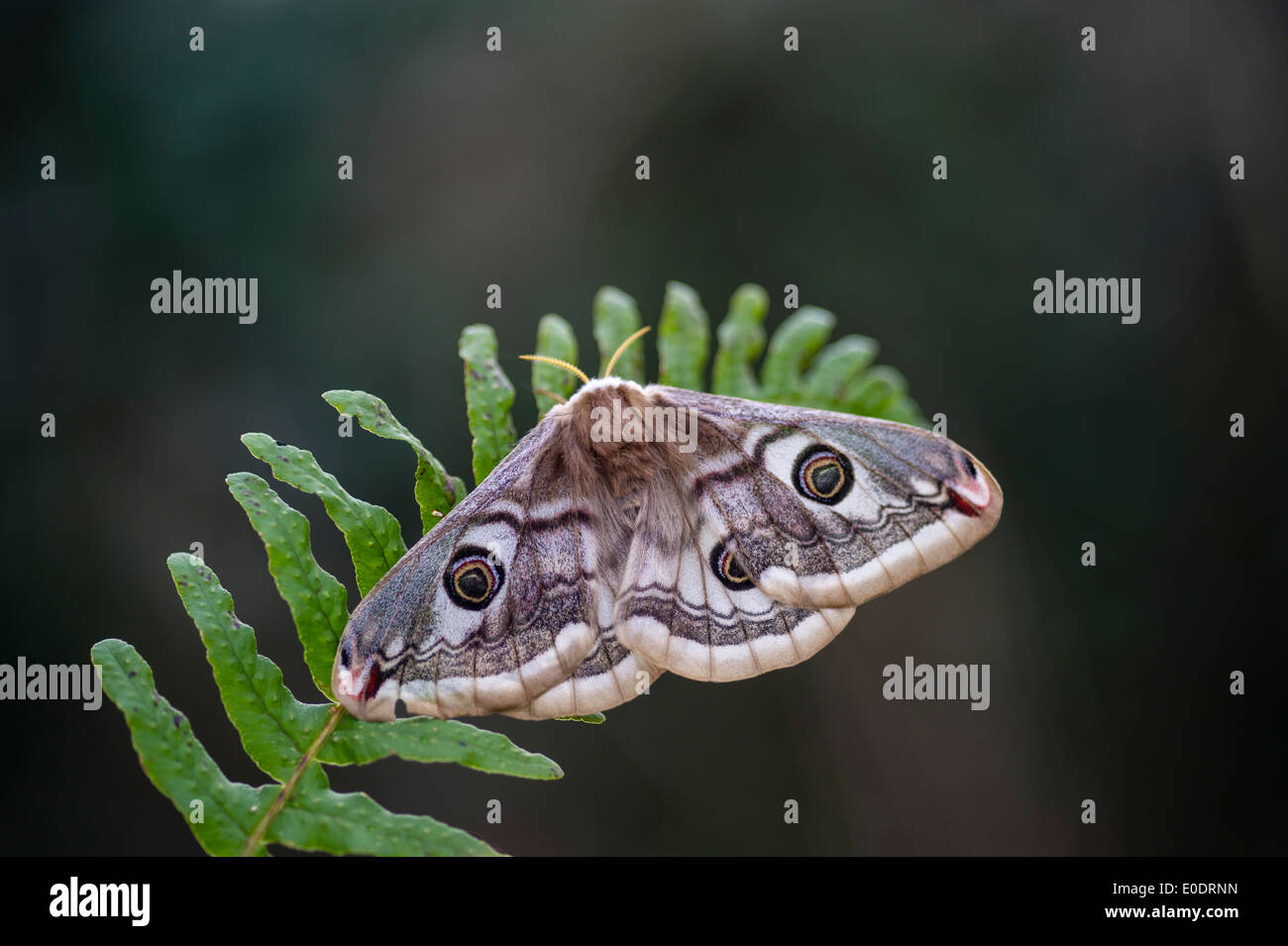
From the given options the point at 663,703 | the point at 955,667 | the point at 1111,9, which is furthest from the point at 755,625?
the point at 1111,9

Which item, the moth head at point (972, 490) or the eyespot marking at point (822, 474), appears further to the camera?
the eyespot marking at point (822, 474)

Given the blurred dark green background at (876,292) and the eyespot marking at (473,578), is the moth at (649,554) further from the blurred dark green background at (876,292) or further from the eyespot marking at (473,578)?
the blurred dark green background at (876,292)

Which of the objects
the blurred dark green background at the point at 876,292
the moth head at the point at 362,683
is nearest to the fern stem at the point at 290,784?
the moth head at the point at 362,683

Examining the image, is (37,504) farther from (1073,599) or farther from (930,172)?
(1073,599)

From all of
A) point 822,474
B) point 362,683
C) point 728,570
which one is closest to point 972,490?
point 822,474

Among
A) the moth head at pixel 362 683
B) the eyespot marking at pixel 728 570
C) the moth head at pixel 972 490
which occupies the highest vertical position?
the moth head at pixel 972 490
